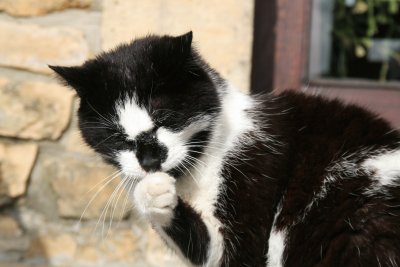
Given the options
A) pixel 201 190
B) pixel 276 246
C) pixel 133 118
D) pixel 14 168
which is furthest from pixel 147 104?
pixel 14 168

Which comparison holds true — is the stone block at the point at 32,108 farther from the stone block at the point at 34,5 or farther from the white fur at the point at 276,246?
the white fur at the point at 276,246

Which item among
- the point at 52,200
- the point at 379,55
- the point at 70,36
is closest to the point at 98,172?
the point at 52,200

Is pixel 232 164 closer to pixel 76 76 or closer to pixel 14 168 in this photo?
pixel 76 76

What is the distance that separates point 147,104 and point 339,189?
19.6 inches

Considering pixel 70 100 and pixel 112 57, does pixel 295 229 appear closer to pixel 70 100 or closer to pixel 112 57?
pixel 112 57

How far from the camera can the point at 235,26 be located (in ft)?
6.49

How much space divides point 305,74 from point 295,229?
0.99 meters

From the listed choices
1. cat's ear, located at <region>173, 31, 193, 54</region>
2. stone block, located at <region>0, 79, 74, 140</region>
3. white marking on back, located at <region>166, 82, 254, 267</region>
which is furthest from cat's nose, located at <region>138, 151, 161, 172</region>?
stone block, located at <region>0, 79, 74, 140</region>

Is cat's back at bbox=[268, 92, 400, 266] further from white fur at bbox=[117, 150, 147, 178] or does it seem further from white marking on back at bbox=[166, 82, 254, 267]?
white fur at bbox=[117, 150, 147, 178]

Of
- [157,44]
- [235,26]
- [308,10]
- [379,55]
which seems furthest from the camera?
[379,55]

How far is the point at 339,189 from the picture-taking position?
1.38 m

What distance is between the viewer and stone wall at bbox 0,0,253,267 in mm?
1973

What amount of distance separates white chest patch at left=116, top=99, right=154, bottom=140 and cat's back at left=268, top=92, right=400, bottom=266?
39 cm

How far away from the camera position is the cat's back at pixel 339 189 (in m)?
1.30
